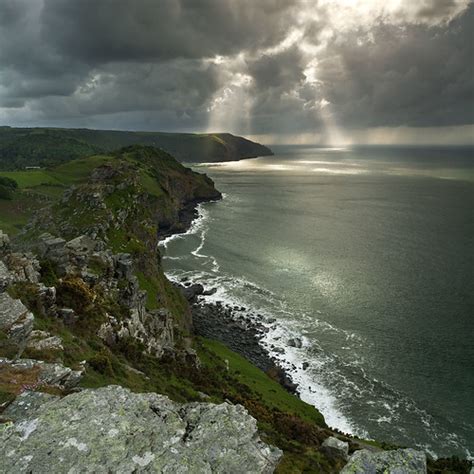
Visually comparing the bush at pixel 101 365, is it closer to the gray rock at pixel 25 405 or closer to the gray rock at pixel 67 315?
the gray rock at pixel 67 315

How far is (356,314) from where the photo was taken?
83188 mm

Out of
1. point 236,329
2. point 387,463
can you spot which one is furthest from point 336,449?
point 236,329

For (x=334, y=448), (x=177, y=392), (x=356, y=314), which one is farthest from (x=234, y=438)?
(x=356, y=314)

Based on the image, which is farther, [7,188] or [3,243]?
[7,188]

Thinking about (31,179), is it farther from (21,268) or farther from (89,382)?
(89,382)

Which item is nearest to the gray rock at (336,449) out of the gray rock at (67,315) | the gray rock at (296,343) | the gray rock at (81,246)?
the gray rock at (67,315)

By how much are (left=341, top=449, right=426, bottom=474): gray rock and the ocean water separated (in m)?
39.5

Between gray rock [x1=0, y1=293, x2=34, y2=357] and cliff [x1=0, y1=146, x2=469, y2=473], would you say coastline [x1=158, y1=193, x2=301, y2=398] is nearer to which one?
cliff [x1=0, y1=146, x2=469, y2=473]

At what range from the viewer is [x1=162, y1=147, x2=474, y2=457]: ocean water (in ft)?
188

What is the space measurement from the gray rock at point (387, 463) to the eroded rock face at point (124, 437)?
3532 millimetres

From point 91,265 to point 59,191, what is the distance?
5243 inches

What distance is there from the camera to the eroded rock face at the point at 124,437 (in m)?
13.6

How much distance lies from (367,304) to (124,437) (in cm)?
7980

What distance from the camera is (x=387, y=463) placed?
17.5 m
